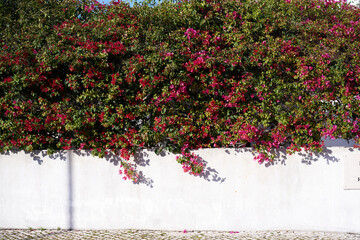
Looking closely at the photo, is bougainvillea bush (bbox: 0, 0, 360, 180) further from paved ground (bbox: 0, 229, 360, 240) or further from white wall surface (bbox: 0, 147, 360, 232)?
paved ground (bbox: 0, 229, 360, 240)

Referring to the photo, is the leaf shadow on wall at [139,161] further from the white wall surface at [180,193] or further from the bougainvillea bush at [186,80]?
the bougainvillea bush at [186,80]

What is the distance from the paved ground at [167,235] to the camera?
707 centimetres

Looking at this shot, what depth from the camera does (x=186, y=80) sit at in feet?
23.6

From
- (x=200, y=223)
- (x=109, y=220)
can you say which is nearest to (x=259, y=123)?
(x=200, y=223)

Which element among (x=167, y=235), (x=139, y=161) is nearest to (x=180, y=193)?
(x=167, y=235)

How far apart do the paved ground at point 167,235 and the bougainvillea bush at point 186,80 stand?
1.14 metres

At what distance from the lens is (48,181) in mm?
7867

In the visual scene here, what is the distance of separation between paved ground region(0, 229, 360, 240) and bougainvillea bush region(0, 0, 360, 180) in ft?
3.75

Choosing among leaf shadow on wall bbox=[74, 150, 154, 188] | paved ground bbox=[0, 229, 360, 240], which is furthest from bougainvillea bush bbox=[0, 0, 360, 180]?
paved ground bbox=[0, 229, 360, 240]

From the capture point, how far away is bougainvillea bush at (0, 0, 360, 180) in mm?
7113

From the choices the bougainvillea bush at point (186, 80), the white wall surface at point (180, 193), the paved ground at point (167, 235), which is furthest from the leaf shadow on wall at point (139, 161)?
the paved ground at point (167, 235)

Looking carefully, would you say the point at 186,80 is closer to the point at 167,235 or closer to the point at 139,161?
the point at 139,161

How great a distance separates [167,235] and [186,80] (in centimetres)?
290

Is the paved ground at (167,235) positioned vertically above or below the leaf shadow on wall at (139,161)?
below
